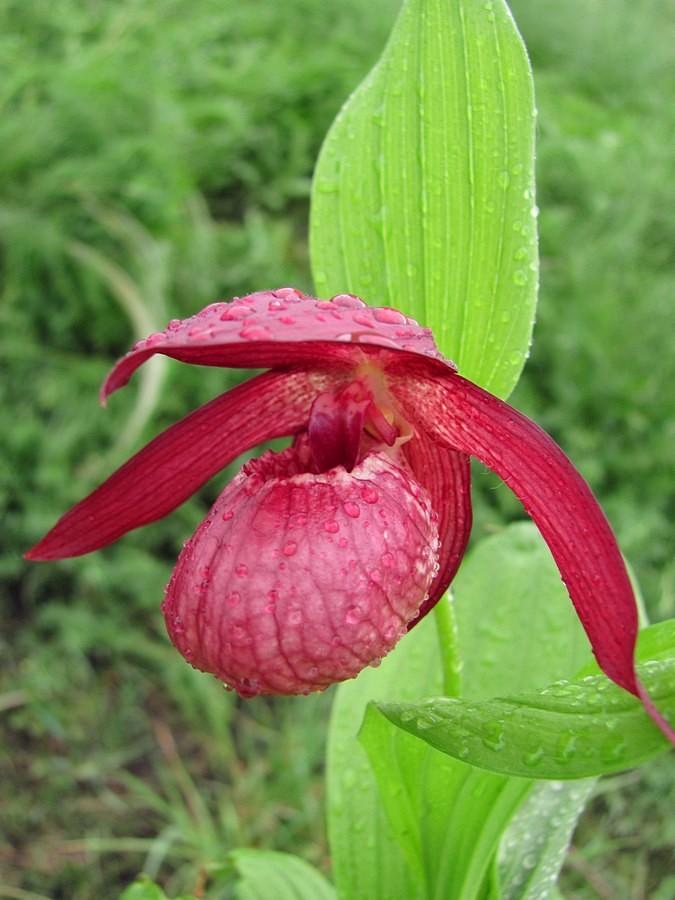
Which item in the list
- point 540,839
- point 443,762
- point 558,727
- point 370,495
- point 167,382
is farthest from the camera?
point 167,382

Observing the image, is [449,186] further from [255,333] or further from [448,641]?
[448,641]

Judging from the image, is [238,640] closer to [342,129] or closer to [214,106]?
[342,129]

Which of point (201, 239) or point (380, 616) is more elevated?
point (201, 239)

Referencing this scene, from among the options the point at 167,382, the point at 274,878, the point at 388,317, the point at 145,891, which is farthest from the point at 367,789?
the point at 167,382

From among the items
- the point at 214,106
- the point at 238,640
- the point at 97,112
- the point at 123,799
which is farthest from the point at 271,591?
the point at 214,106

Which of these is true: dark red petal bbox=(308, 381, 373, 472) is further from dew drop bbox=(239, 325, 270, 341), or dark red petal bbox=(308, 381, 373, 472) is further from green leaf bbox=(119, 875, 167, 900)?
green leaf bbox=(119, 875, 167, 900)

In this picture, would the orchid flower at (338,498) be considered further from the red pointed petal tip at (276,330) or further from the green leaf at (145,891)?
the green leaf at (145,891)
